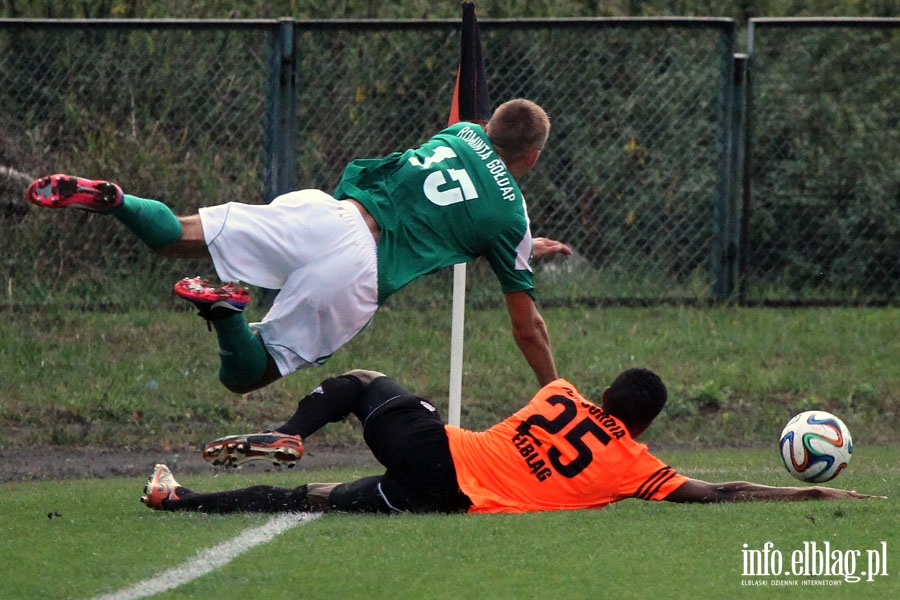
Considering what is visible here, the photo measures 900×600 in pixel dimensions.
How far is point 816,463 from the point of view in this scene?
6.65 m

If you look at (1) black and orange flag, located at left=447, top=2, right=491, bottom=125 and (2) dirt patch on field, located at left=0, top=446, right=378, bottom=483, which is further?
(2) dirt patch on field, located at left=0, top=446, right=378, bottom=483

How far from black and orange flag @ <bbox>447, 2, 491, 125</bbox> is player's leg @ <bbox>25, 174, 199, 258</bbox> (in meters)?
2.50

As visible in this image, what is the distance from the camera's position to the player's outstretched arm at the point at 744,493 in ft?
20.8

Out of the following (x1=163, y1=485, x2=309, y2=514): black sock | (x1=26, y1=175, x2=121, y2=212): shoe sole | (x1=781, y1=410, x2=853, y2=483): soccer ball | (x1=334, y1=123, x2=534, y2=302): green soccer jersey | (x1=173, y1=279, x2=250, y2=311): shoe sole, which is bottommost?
(x1=163, y1=485, x2=309, y2=514): black sock

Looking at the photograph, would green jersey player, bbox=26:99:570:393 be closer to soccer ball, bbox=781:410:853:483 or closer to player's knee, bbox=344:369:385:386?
player's knee, bbox=344:369:385:386

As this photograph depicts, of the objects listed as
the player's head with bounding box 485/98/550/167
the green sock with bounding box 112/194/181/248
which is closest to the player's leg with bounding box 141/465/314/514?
the green sock with bounding box 112/194/181/248

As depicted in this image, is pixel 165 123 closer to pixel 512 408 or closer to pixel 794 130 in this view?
pixel 512 408

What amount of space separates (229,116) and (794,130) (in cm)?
503

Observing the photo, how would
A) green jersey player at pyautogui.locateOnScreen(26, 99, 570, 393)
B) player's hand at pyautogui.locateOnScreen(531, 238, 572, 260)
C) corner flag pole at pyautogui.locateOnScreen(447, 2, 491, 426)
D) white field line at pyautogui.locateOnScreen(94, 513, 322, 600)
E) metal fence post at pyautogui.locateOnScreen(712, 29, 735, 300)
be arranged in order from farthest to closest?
metal fence post at pyautogui.locateOnScreen(712, 29, 735, 300) → corner flag pole at pyautogui.locateOnScreen(447, 2, 491, 426) → player's hand at pyautogui.locateOnScreen(531, 238, 572, 260) → green jersey player at pyautogui.locateOnScreen(26, 99, 570, 393) → white field line at pyautogui.locateOnScreen(94, 513, 322, 600)

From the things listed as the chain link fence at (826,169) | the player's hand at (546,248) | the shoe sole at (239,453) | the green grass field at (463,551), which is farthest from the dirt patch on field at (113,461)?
the chain link fence at (826,169)

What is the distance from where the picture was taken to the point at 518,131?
6977 millimetres

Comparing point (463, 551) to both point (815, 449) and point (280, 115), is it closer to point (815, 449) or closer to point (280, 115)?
point (815, 449)

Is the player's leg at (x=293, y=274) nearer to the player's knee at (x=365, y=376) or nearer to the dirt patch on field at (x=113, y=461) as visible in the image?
the player's knee at (x=365, y=376)

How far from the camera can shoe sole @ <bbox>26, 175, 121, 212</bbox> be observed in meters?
5.63
